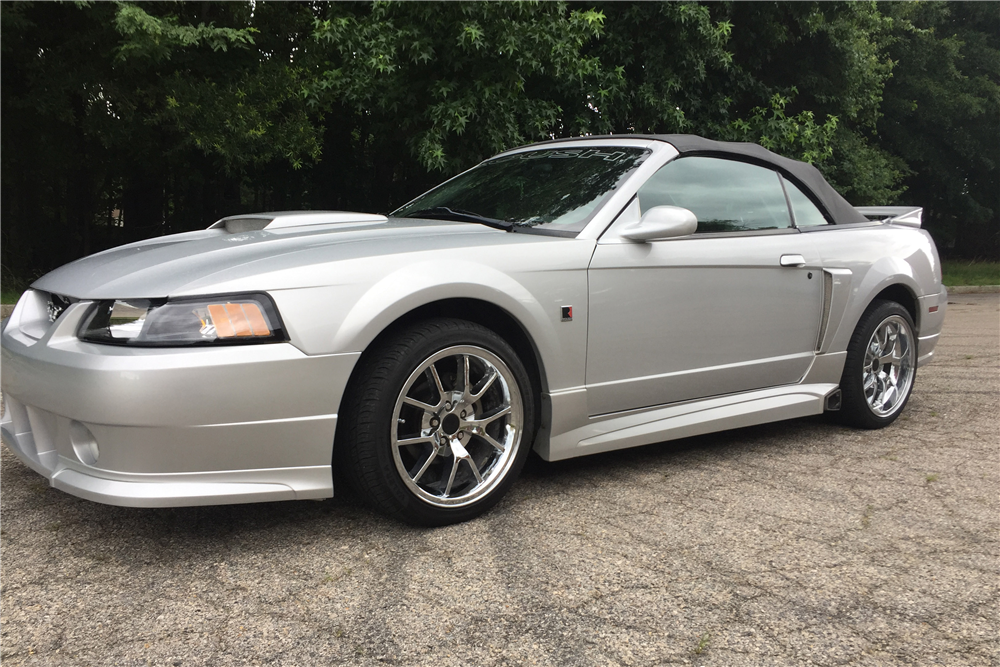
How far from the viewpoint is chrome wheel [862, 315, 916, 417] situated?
180 inches

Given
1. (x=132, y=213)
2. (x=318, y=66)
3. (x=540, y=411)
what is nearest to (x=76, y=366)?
(x=540, y=411)

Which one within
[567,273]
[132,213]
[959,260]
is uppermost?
[567,273]

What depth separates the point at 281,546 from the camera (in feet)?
9.20

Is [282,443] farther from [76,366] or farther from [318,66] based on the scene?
[318,66]

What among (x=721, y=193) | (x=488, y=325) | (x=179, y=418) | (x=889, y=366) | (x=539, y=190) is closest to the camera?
(x=179, y=418)

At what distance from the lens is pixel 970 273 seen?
65.6 ft

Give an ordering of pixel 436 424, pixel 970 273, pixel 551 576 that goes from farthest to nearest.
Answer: pixel 970 273, pixel 436 424, pixel 551 576

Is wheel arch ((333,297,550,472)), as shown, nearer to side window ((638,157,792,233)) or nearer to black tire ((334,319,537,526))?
black tire ((334,319,537,526))

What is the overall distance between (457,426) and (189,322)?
100 centimetres

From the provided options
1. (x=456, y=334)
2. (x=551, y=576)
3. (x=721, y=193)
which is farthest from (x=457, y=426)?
(x=721, y=193)

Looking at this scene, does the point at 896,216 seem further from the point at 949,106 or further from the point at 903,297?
the point at 949,106

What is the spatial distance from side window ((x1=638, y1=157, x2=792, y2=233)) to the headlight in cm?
175

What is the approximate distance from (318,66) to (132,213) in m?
6.90

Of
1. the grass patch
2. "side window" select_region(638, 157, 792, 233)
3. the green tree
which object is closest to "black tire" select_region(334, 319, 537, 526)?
"side window" select_region(638, 157, 792, 233)
